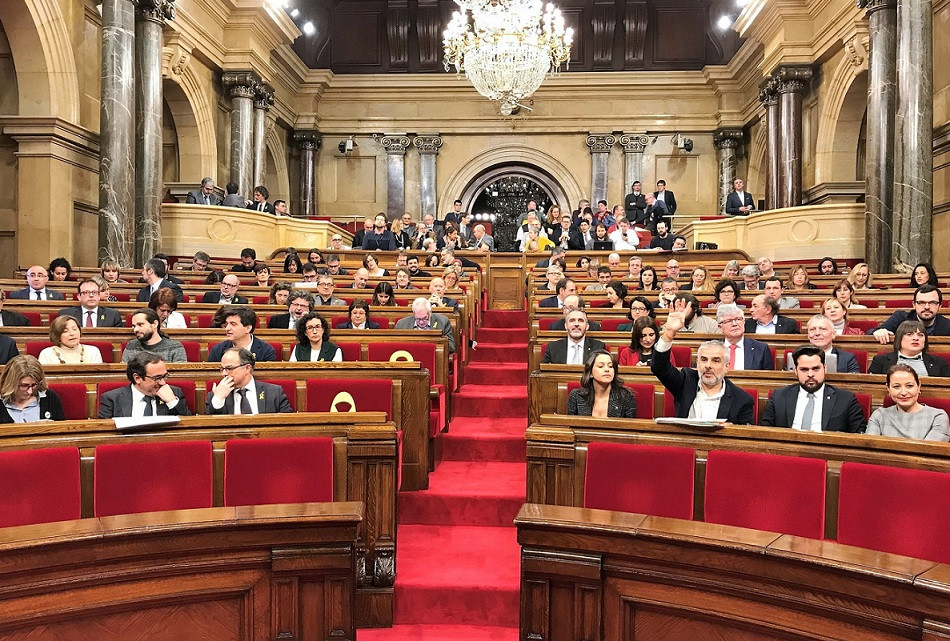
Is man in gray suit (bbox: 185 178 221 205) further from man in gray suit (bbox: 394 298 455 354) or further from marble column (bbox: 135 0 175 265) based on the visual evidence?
man in gray suit (bbox: 394 298 455 354)

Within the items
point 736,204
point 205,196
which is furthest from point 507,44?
point 205,196

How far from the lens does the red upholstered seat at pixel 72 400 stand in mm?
3738

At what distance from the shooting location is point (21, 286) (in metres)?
7.02

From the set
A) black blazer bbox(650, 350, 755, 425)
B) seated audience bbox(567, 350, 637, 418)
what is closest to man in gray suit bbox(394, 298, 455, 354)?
seated audience bbox(567, 350, 637, 418)

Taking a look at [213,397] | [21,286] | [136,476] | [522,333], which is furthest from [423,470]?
[21,286]

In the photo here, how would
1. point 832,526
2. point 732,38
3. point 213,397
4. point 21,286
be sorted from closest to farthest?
point 832,526
point 213,397
point 21,286
point 732,38

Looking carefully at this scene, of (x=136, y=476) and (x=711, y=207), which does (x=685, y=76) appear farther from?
(x=136, y=476)

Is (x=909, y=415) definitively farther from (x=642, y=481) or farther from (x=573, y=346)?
(x=573, y=346)

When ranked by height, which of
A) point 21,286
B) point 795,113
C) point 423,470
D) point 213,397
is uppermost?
point 795,113

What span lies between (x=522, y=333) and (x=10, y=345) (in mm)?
4317

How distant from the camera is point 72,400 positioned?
3.74m

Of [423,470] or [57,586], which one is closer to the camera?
[57,586]

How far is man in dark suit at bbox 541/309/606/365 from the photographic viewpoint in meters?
4.65

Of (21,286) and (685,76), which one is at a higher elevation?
(685,76)
